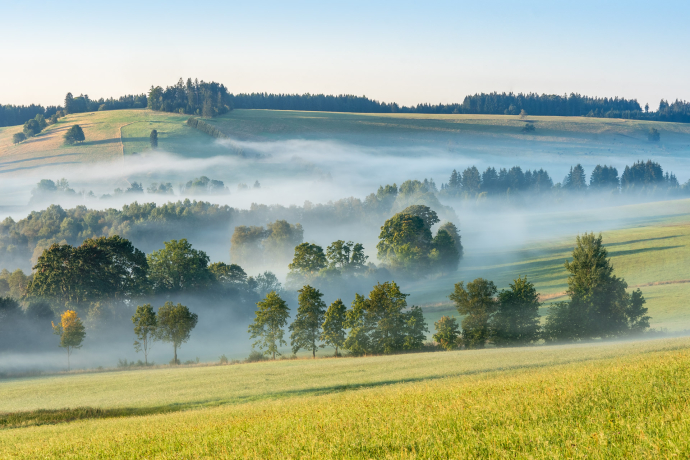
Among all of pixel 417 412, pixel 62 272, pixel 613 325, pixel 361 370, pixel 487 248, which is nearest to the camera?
pixel 417 412

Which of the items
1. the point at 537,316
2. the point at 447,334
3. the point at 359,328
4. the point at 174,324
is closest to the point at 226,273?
the point at 174,324

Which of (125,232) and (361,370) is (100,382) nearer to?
(361,370)

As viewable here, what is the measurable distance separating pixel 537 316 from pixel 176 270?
55.6m

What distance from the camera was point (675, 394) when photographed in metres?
10.1

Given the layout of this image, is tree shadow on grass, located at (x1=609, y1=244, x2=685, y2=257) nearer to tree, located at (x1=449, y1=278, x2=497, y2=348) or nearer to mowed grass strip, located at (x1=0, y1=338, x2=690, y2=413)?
tree, located at (x1=449, y1=278, x2=497, y2=348)

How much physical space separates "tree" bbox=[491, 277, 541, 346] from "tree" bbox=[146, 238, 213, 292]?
49.9 m

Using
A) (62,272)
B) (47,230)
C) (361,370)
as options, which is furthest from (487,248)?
(47,230)

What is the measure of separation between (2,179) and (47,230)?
221 ft

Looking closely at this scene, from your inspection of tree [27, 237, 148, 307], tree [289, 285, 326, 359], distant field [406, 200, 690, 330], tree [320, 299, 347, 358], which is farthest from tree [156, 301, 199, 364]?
distant field [406, 200, 690, 330]

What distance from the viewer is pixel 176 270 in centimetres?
8325

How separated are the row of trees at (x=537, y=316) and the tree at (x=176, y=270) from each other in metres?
45.6

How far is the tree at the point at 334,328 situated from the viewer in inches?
2207

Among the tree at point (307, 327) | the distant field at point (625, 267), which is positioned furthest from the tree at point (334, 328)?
the distant field at point (625, 267)

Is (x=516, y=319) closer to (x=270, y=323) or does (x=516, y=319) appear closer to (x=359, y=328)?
(x=359, y=328)
